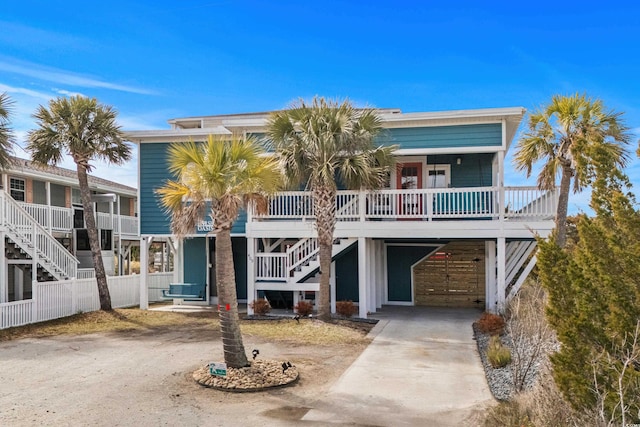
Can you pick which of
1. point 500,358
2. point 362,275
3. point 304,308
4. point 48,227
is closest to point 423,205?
point 362,275

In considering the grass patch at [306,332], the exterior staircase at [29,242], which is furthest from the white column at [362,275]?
the exterior staircase at [29,242]

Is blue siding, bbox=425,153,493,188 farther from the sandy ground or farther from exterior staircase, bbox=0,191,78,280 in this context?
exterior staircase, bbox=0,191,78,280

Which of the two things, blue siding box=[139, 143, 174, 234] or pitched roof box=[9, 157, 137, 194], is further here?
pitched roof box=[9, 157, 137, 194]

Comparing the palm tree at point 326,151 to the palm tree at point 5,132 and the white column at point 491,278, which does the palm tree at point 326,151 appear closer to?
the white column at point 491,278

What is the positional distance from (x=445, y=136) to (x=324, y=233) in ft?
15.7

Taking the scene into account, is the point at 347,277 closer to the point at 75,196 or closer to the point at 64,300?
the point at 64,300

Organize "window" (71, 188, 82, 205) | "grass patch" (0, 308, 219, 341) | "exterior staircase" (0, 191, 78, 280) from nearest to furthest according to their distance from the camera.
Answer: "grass patch" (0, 308, 219, 341), "exterior staircase" (0, 191, 78, 280), "window" (71, 188, 82, 205)

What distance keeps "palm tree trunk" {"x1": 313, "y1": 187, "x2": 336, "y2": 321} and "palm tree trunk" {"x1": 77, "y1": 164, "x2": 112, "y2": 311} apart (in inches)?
302

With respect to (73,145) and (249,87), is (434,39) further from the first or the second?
(73,145)

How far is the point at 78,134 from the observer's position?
1521 centimetres

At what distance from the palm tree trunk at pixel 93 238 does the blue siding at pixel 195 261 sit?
3.16m

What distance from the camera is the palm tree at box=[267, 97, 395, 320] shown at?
12.9 m

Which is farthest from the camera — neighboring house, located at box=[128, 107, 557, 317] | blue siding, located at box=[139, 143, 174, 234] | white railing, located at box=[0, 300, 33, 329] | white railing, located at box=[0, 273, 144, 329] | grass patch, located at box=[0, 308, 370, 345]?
blue siding, located at box=[139, 143, 174, 234]

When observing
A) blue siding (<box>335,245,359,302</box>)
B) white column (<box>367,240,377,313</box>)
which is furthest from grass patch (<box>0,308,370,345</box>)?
blue siding (<box>335,245,359,302</box>)
